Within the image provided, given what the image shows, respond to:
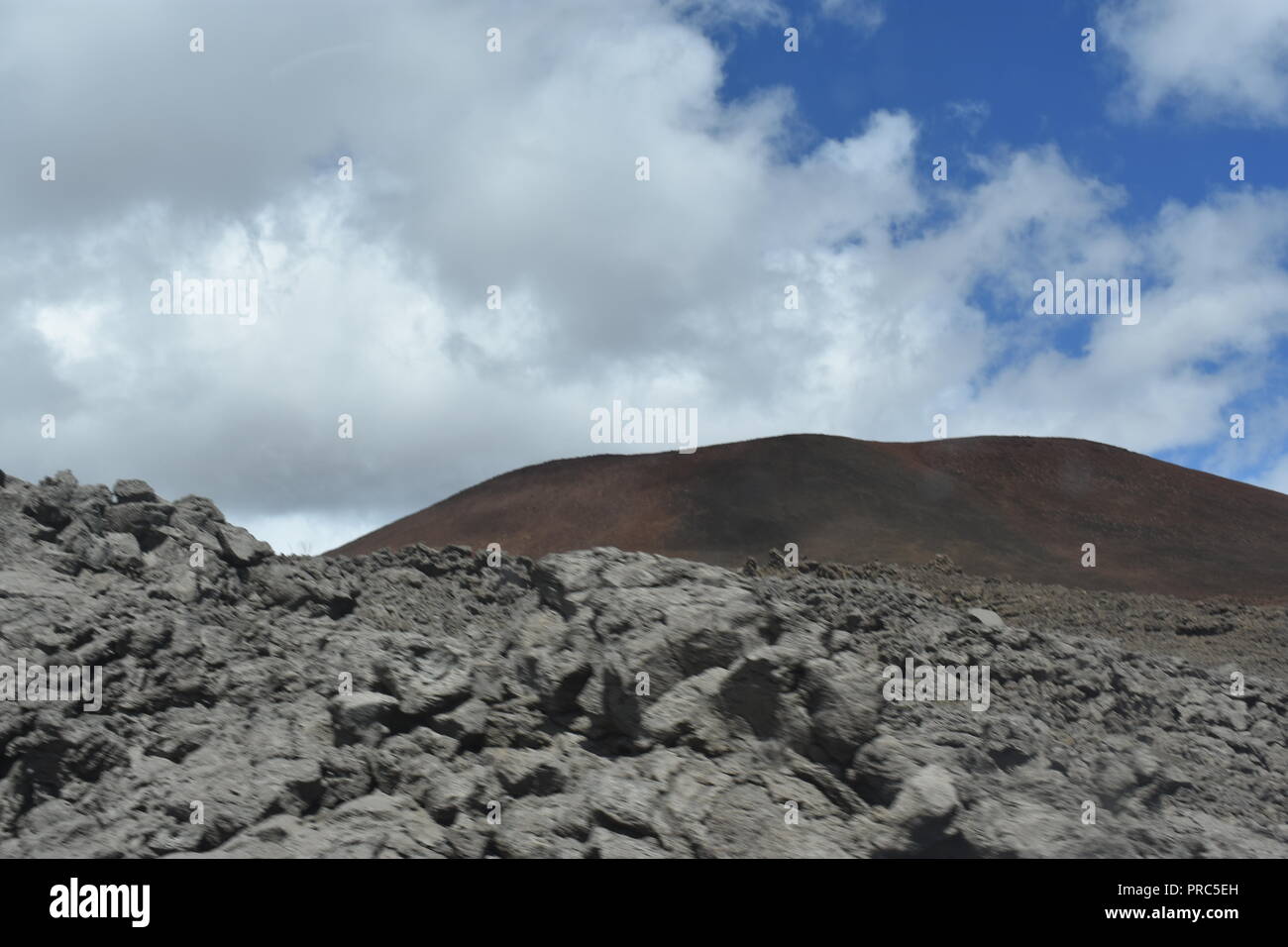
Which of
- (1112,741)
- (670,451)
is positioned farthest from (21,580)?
(670,451)

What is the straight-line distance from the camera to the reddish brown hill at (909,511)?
34.9 m

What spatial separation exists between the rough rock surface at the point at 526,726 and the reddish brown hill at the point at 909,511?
20.3 meters

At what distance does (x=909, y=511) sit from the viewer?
38875 millimetres

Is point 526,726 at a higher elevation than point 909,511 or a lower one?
lower

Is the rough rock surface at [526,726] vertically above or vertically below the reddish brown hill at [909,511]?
below

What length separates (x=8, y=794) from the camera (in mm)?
9273

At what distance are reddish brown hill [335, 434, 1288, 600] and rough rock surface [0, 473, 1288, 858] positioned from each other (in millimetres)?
20265

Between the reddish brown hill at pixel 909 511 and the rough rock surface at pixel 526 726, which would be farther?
the reddish brown hill at pixel 909 511

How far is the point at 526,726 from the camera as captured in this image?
10836 millimetres

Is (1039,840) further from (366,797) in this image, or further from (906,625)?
(366,797)

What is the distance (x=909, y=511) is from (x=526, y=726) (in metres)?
30.2

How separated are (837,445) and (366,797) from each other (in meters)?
36.7

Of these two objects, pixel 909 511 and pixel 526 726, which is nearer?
pixel 526 726

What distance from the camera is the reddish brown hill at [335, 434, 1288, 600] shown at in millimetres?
34938
